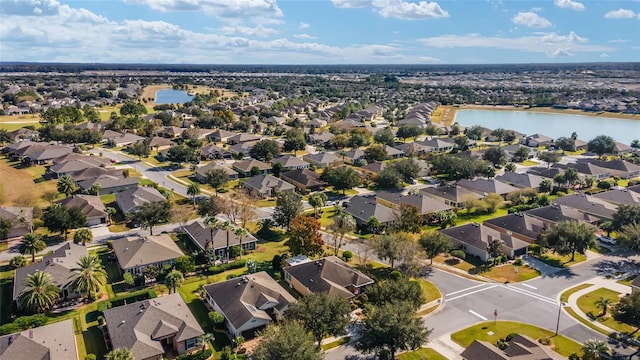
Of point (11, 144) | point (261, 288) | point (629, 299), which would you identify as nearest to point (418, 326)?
point (261, 288)

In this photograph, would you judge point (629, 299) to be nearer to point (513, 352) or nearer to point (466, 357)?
point (513, 352)

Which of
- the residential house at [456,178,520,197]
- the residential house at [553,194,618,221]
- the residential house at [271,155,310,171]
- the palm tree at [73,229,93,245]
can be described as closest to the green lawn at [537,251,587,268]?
the residential house at [553,194,618,221]

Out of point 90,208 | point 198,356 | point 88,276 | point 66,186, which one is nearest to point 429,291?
point 198,356

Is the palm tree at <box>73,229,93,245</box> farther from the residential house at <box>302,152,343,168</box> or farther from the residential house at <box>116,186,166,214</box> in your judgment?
the residential house at <box>302,152,343,168</box>

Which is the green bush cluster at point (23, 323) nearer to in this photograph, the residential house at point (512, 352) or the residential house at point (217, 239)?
the residential house at point (217, 239)

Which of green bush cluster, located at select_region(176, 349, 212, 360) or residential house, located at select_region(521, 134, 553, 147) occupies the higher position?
residential house, located at select_region(521, 134, 553, 147)

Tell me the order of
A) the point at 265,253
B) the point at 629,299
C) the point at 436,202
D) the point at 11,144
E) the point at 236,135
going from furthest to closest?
the point at 236,135, the point at 11,144, the point at 436,202, the point at 265,253, the point at 629,299
